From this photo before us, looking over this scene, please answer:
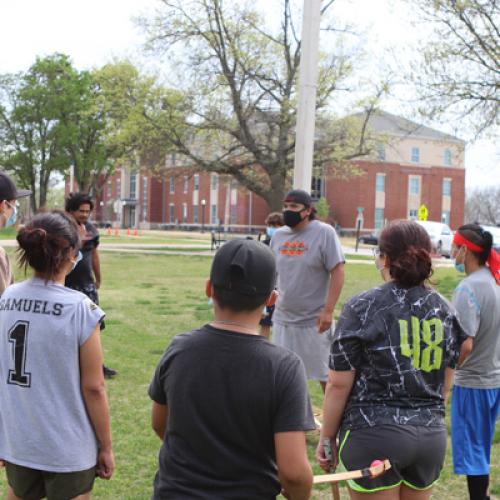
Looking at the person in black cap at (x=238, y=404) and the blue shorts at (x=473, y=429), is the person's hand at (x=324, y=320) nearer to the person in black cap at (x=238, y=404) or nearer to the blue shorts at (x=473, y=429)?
the blue shorts at (x=473, y=429)

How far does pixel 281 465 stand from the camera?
1.99 metres

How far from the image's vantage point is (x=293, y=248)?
532 cm

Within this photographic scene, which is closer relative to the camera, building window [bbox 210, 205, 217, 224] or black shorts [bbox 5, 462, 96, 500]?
black shorts [bbox 5, 462, 96, 500]

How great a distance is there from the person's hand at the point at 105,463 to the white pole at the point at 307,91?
5.17 m

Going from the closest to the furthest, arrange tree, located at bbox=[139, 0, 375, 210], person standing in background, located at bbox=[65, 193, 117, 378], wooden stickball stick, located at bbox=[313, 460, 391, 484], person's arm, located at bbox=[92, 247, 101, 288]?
wooden stickball stick, located at bbox=[313, 460, 391, 484] < person standing in background, located at bbox=[65, 193, 117, 378] < person's arm, located at bbox=[92, 247, 101, 288] < tree, located at bbox=[139, 0, 375, 210]

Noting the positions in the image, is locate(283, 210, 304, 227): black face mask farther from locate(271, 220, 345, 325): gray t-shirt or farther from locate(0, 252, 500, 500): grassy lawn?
locate(0, 252, 500, 500): grassy lawn

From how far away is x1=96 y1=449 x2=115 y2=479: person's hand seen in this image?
8.86 ft

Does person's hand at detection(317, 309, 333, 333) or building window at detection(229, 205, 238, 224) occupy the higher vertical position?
building window at detection(229, 205, 238, 224)

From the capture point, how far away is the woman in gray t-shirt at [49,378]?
8.41 feet

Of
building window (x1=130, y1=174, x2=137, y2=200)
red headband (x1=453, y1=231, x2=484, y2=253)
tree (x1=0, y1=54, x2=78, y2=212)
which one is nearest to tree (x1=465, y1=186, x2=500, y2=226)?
building window (x1=130, y1=174, x2=137, y2=200)

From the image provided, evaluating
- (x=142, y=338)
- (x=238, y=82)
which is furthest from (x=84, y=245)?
(x=238, y=82)

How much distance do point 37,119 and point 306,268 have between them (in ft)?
160

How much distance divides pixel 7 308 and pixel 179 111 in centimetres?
2828

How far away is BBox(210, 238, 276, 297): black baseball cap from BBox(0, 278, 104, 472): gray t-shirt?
81 centimetres
